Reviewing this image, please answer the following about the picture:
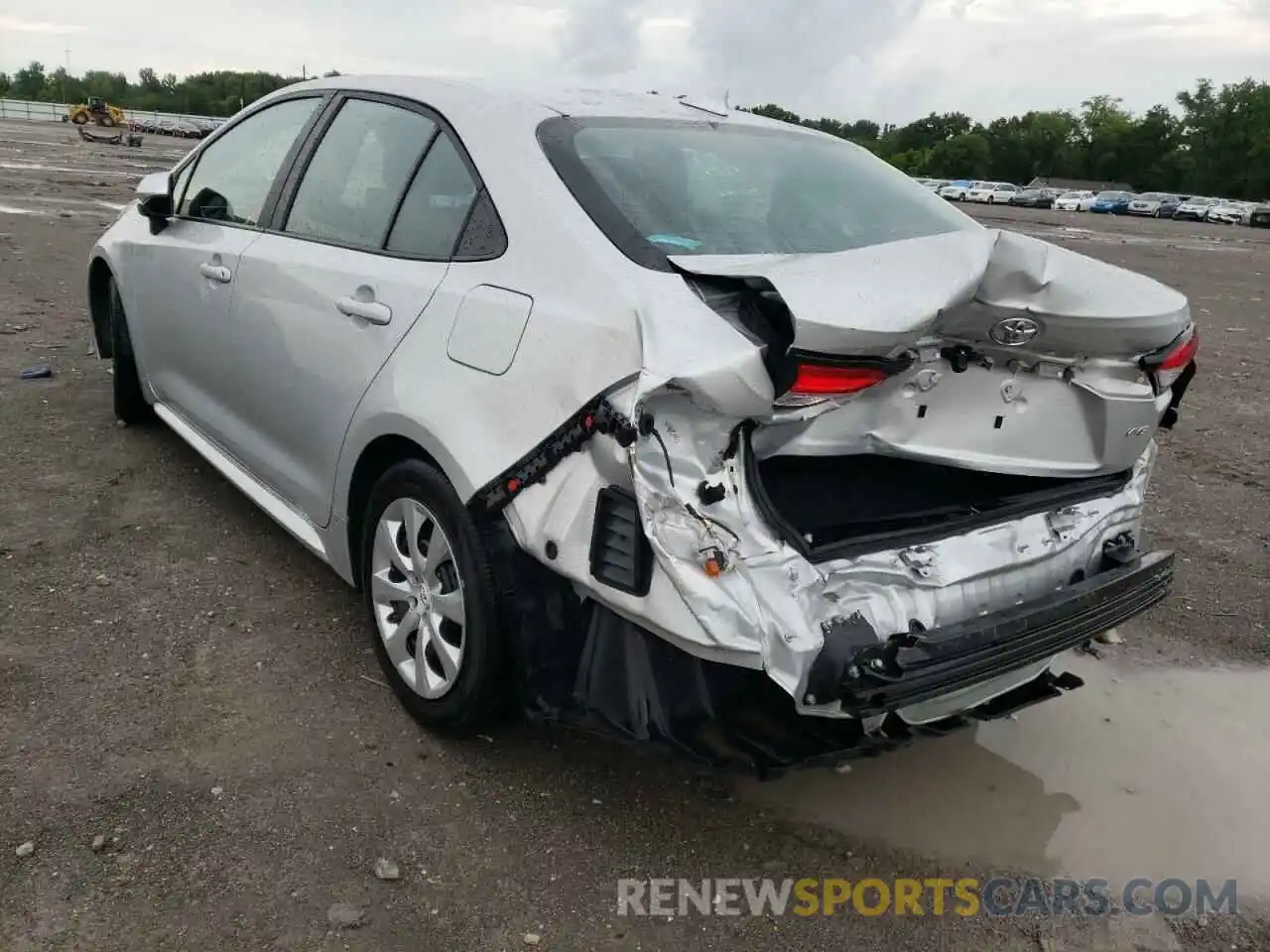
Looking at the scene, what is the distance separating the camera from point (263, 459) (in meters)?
3.58

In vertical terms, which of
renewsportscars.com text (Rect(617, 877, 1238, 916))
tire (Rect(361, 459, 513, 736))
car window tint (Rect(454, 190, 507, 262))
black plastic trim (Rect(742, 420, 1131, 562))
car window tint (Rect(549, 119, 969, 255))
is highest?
car window tint (Rect(549, 119, 969, 255))

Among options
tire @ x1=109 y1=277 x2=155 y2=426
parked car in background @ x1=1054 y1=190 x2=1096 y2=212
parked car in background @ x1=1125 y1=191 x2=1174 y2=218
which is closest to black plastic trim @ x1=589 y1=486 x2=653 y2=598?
tire @ x1=109 y1=277 x2=155 y2=426

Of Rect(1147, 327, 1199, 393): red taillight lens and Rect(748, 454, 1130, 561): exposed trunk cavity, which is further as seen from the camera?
Rect(1147, 327, 1199, 393): red taillight lens

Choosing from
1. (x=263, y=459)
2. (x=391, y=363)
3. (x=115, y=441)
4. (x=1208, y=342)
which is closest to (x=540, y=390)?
(x=391, y=363)

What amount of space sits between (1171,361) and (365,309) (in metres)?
2.15

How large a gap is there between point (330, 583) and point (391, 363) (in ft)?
4.38

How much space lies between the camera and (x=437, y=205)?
9.57ft

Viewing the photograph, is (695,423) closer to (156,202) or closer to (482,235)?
(482,235)

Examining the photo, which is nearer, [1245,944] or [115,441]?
[1245,944]

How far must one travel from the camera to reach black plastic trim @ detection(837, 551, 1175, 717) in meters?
2.12

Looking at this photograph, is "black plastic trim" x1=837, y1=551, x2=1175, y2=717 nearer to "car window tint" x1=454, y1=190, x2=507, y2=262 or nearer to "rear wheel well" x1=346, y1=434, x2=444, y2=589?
"rear wheel well" x1=346, y1=434, x2=444, y2=589

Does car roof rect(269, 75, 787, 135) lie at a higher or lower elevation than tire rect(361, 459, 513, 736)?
higher

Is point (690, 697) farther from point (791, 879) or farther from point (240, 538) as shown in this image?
point (240, 538)

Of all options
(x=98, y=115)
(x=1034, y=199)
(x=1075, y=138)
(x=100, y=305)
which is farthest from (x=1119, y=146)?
(x=100, y=305)
